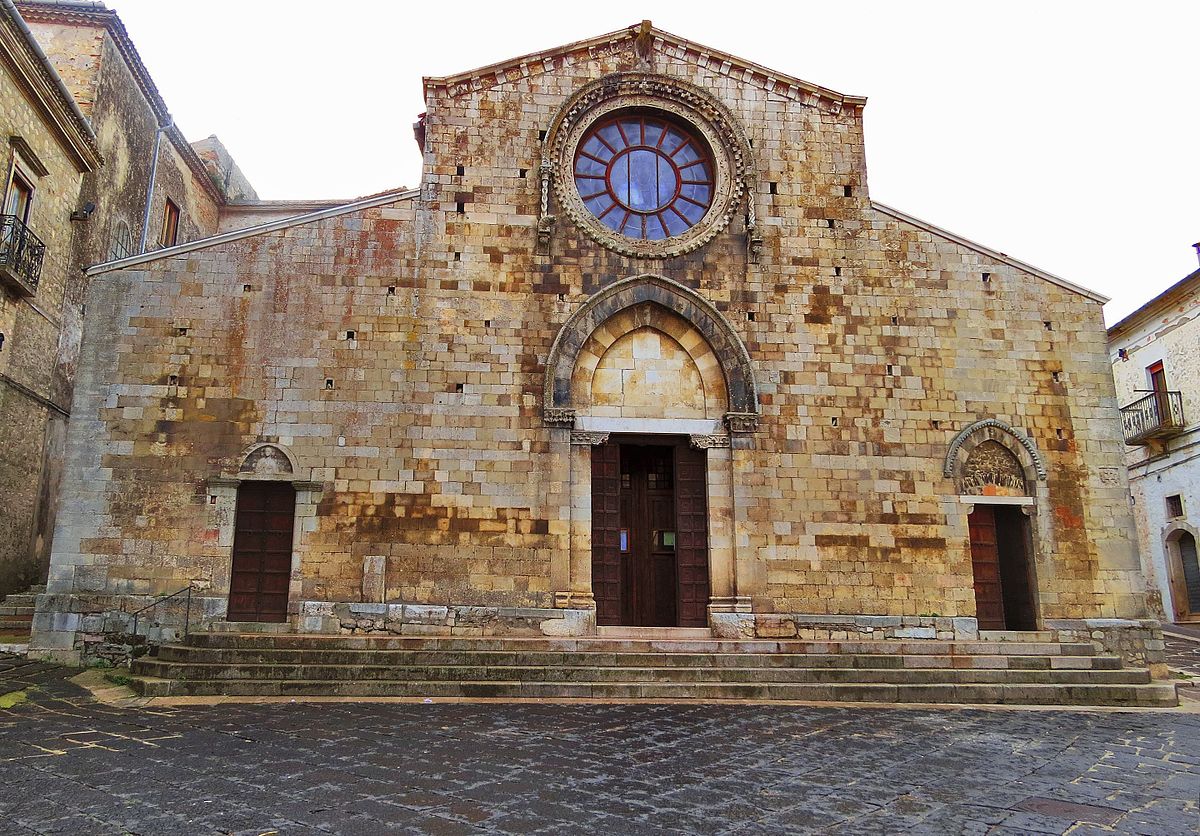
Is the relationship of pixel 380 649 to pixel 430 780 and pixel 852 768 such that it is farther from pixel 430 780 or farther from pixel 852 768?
pixel 852 768

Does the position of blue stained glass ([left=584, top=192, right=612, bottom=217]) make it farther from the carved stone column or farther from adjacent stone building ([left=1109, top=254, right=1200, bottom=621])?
adjacent stone building ([left=1109, top=254, right=1200, bottom=621])

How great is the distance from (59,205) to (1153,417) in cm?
2828

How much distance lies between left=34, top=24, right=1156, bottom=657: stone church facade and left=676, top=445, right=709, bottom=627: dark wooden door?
49 mm

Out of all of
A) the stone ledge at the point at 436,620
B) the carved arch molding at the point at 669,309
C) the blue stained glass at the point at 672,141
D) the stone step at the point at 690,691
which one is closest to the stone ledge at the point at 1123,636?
the stone step at the point at 690,691

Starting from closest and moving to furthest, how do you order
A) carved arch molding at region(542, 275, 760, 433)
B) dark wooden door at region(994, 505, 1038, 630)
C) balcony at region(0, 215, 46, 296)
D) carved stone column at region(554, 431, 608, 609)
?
carved stone column at region(554, 431, 608, 609) < carved arch molding at region(542, 275, 760, 433) < dark wooden door at region(994, 505, 1038, 630) < balcony at region(0, 215, 46, 296)

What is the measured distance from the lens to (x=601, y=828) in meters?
4.89

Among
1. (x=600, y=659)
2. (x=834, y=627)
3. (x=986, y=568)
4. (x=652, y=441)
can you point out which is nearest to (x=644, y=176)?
(x=652, y=441)

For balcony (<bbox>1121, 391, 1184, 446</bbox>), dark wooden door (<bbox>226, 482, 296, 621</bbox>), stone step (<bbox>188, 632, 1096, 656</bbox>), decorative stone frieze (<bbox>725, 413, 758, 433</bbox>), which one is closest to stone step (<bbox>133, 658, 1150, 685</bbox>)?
stone step (<bbox>188, 632, 1096, 656</bbox>)

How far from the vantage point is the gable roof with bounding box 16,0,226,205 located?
17.0 m

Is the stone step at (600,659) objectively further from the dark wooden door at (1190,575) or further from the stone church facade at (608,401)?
the dark wooden door at (1190,575)

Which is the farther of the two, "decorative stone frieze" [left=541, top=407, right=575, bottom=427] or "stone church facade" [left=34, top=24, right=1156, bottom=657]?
"decorative stone frieze" [left=541, top=407, right=575, bottom=427]

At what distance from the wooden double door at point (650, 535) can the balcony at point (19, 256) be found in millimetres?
10999

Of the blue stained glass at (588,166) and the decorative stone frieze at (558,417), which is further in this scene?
the blue stained glass at (588,166)

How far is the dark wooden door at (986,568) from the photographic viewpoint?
13.5 metres
